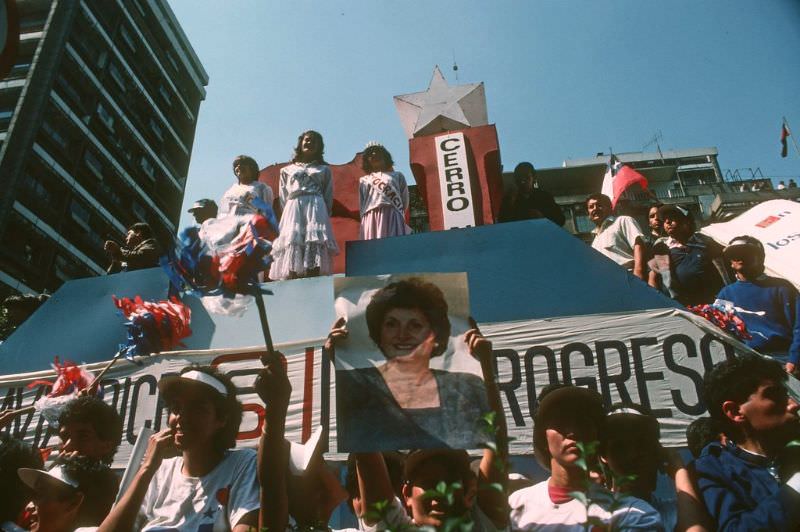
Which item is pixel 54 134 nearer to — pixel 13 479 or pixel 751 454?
pixel 13 479

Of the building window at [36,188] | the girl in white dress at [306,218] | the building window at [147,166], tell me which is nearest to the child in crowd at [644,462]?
the girl in white dress at [306,218]

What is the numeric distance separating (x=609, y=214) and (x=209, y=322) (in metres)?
3.96

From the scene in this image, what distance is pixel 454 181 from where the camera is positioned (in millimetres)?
8328

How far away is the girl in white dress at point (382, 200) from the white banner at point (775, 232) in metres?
3.04

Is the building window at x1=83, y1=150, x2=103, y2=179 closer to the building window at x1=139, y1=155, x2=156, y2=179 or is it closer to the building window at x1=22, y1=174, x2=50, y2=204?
the building window at x1=22, y1=174, x2=50, y2=204

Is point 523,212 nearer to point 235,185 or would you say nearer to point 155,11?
point 235,185

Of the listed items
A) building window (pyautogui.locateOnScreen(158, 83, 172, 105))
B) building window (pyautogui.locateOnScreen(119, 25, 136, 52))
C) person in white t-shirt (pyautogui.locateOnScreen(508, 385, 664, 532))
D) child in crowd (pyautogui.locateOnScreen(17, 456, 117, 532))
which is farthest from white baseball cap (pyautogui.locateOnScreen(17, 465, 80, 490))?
building window (pyautogui.locateOnScreen(158, 83, 172, 105))

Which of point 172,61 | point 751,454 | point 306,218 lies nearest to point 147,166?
point 172,61

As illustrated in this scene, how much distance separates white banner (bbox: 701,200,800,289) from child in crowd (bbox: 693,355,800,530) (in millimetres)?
2542

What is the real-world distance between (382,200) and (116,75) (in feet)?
123

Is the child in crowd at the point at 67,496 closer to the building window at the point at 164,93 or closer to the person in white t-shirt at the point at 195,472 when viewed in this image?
the person in white t-shirt at the point at 195,472

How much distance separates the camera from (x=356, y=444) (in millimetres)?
2744

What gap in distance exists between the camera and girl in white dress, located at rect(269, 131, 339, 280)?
6254 millimetres

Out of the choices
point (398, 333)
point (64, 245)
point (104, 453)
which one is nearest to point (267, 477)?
point (398, 333)
